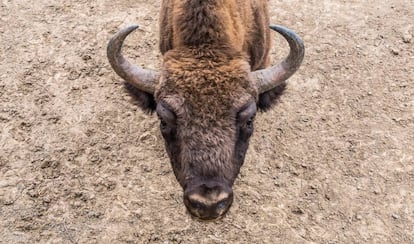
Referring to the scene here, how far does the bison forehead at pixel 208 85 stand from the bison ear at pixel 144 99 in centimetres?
39

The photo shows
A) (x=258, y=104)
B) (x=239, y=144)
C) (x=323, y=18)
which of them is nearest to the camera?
(x=239, y=144)

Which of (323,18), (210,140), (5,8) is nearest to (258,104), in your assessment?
(210,140)

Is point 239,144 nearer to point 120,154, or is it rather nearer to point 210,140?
point 210,140

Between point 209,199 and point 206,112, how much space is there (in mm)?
684

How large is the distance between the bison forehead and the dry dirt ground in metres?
1.56

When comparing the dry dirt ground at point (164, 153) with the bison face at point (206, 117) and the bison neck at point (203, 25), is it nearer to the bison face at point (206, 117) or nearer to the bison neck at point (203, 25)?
the bison face at point (206, 117)

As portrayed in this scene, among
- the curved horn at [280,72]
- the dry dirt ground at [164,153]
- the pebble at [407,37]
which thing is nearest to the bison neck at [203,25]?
the curved horn at [280,72]

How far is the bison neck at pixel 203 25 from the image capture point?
398 centimetres

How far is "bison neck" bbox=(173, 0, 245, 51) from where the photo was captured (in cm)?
398

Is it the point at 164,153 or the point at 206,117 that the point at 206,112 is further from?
the point at 164,153

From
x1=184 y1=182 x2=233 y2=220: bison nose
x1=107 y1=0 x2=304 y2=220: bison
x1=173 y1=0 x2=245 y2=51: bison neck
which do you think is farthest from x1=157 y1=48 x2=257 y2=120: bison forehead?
x1=184 y1=182 x2=233 y2=220: bison nose

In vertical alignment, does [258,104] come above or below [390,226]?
above

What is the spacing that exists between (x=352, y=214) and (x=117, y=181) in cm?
252

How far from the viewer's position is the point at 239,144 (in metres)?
4.14
